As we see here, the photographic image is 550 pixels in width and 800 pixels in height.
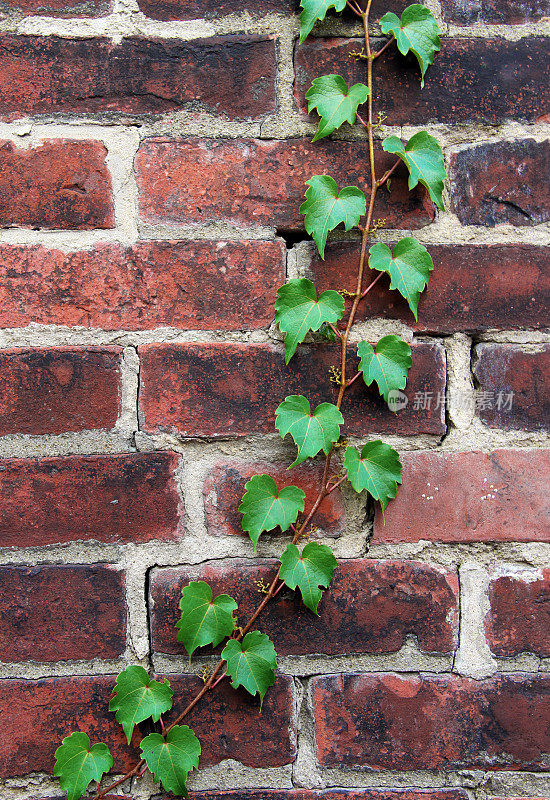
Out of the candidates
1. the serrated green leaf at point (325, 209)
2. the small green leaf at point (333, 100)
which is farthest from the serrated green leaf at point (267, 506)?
the small green leaf at point (333, 100)

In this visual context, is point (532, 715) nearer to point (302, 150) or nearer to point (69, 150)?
point (302, 150)

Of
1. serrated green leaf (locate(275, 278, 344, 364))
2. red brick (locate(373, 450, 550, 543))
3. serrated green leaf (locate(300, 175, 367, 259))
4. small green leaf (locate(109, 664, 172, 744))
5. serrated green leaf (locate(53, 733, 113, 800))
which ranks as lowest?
serrated green leaf (locate(53, 733, 113, 800))

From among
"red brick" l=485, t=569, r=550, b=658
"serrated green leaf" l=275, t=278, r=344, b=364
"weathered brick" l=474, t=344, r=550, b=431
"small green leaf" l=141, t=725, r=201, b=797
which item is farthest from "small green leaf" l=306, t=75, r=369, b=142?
"small green leaf" l=141, t=725, r=201, b=797

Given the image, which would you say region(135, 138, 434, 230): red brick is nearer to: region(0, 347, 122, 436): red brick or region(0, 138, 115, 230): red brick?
region(0, 138, 115, 230): red brick

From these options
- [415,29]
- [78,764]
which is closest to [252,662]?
[78,764]

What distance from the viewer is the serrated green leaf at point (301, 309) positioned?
1.81 feet

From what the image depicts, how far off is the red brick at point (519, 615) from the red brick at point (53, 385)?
441mm

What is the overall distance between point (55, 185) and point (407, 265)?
36 centimetres

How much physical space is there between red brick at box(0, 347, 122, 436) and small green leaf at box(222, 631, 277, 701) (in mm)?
257

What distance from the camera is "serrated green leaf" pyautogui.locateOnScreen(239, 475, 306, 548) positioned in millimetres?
551

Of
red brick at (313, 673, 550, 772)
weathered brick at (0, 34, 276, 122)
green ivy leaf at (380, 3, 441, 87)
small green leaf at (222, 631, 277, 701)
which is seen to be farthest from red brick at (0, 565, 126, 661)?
green ivy leaf at (380, 3, 441, 87)

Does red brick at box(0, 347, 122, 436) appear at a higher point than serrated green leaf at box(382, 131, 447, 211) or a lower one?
lower

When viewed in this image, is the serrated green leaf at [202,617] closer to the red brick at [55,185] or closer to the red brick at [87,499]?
the red brick at [87,499]

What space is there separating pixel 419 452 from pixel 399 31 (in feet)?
1.37
